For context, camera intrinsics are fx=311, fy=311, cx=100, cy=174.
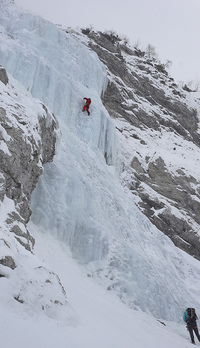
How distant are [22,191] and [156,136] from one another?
599 inches

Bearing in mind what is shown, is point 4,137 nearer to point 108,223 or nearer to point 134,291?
point 108,223

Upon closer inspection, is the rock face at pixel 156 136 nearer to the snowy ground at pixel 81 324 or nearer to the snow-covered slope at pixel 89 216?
the snow-covered slope at pixel 89 216

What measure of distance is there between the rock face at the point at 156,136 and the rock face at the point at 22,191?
7522 millimetres

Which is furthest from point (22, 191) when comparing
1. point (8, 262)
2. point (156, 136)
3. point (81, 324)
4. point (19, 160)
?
point (156, 136)

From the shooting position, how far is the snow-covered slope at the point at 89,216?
8531 millimetres

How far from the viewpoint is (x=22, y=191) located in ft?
22.2

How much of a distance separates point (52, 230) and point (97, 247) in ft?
4.68

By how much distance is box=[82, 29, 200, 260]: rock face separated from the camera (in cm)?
1502

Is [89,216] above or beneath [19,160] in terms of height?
beneath

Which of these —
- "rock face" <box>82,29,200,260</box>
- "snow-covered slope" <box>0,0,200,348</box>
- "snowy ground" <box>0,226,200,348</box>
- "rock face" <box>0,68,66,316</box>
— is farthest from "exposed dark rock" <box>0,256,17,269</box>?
"rock face" <box>82,29,200,260</box>

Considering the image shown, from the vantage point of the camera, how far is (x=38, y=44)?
1508 cm

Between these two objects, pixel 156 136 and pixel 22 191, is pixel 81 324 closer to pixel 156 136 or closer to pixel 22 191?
pixel 22 191

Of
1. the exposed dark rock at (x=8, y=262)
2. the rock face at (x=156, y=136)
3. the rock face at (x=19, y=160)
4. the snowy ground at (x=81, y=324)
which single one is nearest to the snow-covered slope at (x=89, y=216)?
the snowy ground at (x=81, y=324)

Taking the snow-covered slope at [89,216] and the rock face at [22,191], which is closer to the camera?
the rock face at [22,191]
